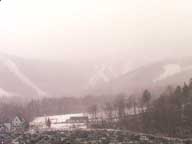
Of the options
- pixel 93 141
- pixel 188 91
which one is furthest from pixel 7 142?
pixel 188 91

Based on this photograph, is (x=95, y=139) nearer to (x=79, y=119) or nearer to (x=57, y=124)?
(x=57, y=124)

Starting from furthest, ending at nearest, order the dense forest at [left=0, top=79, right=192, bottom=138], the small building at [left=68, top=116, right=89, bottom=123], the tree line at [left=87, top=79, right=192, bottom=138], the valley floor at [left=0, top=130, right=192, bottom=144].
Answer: the small building at [left=68, top=116, right=89, bottom=123] < the dense forest at [left=0, top=79, right=192, bottom=138] < the tree line at [left=87, top=79, right=192, bottom=138] < the valley floor at [left=0, top=130, right=192, bottom=144]

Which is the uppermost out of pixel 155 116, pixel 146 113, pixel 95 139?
pixel 146 113

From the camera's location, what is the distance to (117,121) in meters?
29.2

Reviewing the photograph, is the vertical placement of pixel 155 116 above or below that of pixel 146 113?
below

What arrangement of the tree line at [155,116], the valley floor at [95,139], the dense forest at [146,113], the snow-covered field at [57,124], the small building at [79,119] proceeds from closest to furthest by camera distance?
the valley floor at [95,139]
the tree line at [155,116]
the dense forest at [146,113]
the snow-covered field at [57,124]
the small building at [79,119]

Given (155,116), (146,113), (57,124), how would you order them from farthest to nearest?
1. (57,124)
2. (146,113)
3. (155,116)

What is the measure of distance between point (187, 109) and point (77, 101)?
18672 mm

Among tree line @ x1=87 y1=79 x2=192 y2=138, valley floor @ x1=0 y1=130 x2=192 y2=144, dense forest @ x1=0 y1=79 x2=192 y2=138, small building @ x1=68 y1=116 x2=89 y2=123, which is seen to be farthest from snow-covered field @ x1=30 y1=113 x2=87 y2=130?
valley floor @ x1=0 y1=130 x2=192 y2=144

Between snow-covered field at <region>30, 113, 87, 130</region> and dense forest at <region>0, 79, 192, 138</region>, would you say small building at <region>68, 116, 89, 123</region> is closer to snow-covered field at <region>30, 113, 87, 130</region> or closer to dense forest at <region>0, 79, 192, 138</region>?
snow-covered field at <region>30, 113, 87, 130</region>

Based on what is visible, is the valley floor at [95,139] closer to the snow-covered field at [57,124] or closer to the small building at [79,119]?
the snow-covered field at [57,124]

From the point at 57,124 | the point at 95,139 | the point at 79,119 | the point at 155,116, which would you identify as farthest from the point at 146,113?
the point at 95,139

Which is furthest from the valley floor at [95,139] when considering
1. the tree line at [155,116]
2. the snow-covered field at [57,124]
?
the snow-covered field at [57,124]

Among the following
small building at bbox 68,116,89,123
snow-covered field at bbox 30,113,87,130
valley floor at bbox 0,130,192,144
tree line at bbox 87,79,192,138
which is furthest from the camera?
small building at bbox 68,116,89,123
